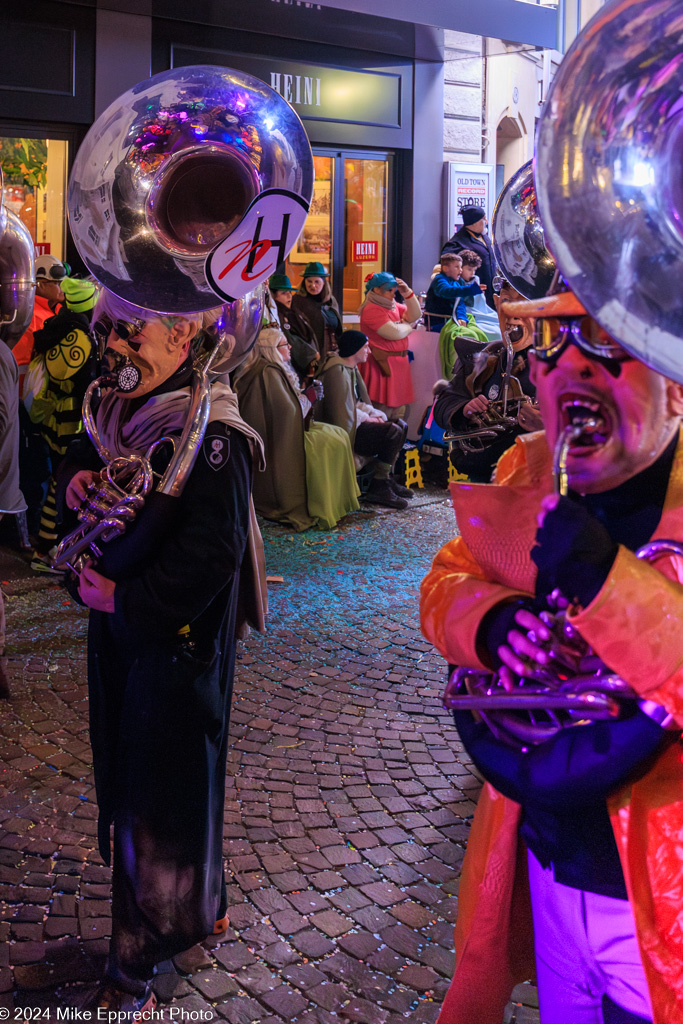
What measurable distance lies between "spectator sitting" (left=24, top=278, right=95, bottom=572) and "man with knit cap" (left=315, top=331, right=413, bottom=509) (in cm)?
274

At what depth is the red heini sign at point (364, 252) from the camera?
12.8 m

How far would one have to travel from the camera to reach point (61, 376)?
Answer: 6977mm

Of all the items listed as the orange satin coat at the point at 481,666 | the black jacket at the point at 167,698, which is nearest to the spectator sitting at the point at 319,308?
the black jacket at the point at 167,698

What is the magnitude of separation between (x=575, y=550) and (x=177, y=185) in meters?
1.89

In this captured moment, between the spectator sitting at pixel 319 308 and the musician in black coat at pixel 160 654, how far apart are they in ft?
23.1

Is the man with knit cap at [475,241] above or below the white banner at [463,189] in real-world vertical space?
below

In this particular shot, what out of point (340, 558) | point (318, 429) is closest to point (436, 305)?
point (318, 429)

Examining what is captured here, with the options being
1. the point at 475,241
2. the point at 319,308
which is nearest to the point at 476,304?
the point at 475,241

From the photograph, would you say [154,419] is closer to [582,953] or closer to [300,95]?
[582,953]

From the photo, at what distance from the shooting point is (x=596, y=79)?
121cm

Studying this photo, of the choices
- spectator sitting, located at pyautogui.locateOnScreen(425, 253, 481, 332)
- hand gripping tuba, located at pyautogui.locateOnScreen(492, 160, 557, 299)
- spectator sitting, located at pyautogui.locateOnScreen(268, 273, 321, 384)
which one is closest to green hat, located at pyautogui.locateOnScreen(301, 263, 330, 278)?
spectator sitting, located at pyautogui.locateOnScreen(268, 273, 321, 384)

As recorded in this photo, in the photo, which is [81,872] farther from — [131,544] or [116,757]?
[131,544]

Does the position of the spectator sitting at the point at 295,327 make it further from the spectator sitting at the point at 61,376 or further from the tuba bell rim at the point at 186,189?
the tuba bell rim at the point at 186,189

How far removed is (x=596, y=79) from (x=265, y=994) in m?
2.59
